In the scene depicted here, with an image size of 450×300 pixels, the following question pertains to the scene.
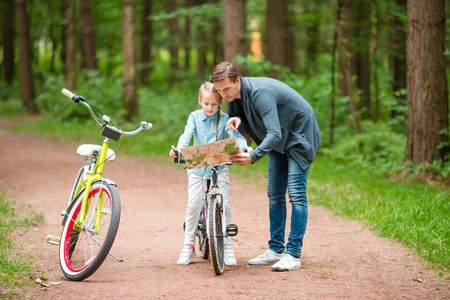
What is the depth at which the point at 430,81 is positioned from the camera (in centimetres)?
860

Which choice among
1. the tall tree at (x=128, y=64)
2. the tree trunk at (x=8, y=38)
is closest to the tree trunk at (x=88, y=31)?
the tall tree at (x=128, y=64)

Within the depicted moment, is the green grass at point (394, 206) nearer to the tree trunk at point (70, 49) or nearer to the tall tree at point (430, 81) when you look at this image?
the tall tree at point (430, 81)

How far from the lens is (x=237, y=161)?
440 cm

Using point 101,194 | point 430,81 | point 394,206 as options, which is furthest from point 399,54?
point 101,194

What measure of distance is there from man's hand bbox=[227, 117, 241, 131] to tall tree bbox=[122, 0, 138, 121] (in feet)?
45.3

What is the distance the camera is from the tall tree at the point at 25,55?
79.2 ft

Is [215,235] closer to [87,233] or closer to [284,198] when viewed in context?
[284,198]

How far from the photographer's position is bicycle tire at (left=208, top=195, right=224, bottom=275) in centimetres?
444

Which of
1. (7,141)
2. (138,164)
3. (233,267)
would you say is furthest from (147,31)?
(233,267)

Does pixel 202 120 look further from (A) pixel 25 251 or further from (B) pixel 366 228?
(B) pixel 366 228

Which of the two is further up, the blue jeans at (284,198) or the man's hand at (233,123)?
the man's hand at (233,123)

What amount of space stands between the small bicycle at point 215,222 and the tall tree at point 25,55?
73.1 feet

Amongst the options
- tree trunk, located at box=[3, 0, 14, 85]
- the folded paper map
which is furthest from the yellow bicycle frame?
tree trunk, located at box=[3, 0, 14, 85]

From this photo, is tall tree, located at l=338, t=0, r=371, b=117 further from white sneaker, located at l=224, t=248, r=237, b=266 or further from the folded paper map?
the folded paper map
